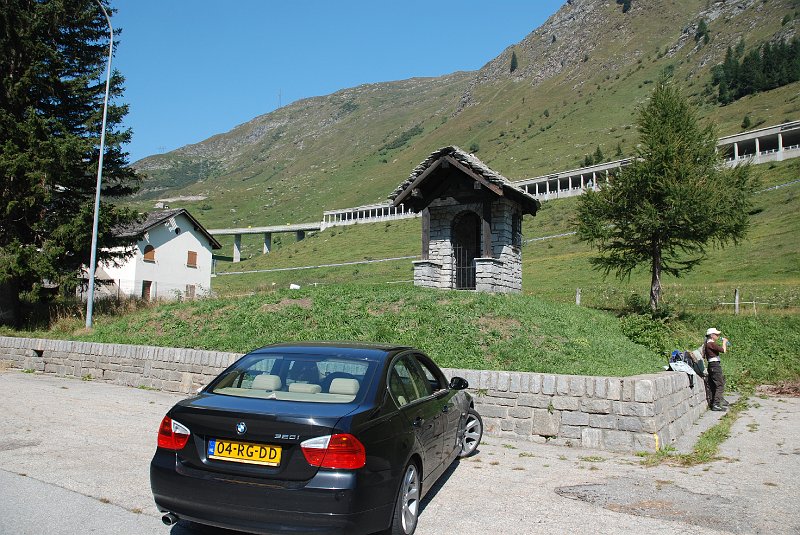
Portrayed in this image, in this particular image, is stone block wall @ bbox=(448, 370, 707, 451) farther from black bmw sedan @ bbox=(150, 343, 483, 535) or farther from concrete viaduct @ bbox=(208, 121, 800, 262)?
concrete viaduct @ bbox=(208, 121, 800, 262)

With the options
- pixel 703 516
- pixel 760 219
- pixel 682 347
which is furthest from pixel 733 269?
pixel 703 516

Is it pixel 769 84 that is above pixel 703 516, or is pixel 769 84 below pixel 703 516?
above

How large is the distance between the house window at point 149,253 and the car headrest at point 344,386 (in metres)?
35.8

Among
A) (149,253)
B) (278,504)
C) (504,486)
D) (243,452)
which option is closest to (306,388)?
(243,452)

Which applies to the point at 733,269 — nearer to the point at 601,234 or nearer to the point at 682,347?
the point at 601,234

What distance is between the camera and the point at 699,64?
11175cm

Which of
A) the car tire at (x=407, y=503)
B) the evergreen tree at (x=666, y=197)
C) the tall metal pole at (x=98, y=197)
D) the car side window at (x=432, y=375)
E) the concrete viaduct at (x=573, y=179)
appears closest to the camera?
the car tire at (x=407, y=503)

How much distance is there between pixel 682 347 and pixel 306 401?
Result: 15138 mm

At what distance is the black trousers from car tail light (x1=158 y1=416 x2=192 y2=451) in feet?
36.5

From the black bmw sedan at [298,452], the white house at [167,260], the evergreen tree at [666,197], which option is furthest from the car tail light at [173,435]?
the white house at [167,260]

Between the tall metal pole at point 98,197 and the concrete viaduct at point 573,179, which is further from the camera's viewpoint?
the concrete viaduct at point 573,179

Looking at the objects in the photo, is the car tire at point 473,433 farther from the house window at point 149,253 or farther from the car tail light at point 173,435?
the house window at point 149,253

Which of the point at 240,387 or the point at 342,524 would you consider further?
the point at 240,387

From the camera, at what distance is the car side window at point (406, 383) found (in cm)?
468
